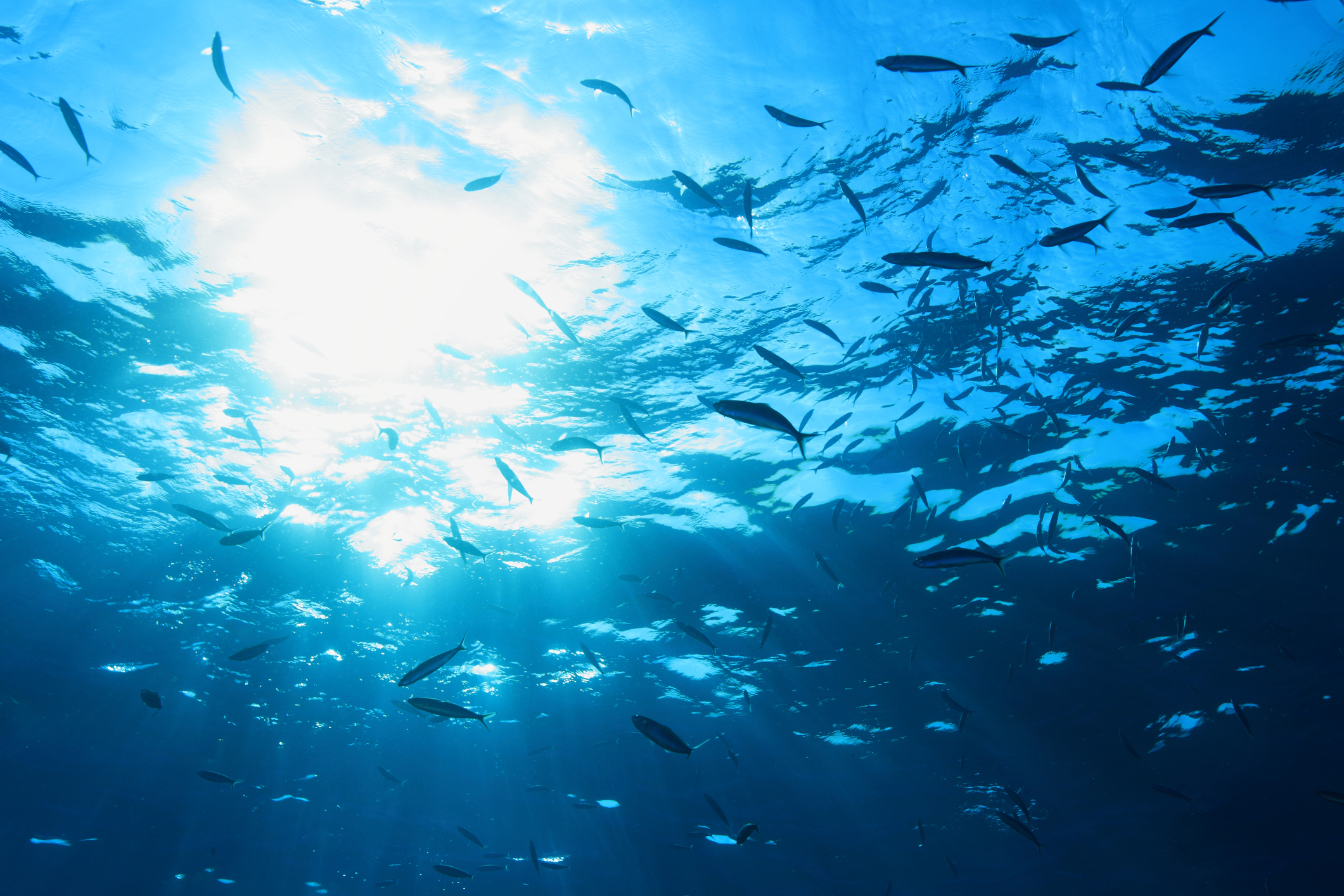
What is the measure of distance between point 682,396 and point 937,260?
22.5ft

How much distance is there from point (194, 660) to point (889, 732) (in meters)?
22.3

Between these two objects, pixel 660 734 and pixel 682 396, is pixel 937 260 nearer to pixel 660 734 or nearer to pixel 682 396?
pixel 660 734

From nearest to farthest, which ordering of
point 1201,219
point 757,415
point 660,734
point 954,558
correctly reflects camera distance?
1. point 757,415
2. point 954,558
3. point 660,734
4. point 1201,219

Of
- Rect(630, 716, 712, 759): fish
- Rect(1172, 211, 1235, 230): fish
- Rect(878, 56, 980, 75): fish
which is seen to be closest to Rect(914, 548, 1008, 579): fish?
Rect(630, 716, 712, 759): fish

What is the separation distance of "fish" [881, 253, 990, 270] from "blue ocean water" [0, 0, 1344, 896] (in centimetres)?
6

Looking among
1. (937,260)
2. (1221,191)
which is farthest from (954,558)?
(1221,191)

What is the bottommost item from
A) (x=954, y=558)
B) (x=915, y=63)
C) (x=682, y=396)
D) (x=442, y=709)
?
(x=442, y=709)

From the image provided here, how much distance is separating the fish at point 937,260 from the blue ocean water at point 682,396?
6cm

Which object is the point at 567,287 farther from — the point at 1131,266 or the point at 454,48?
the point at 1131,266

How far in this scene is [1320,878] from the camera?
1191 inches

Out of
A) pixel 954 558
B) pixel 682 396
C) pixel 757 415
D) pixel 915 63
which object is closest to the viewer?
pixel 757 415

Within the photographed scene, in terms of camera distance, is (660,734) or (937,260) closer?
(937,260)

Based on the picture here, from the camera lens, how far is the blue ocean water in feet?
22.2

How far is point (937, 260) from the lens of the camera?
4.09m
